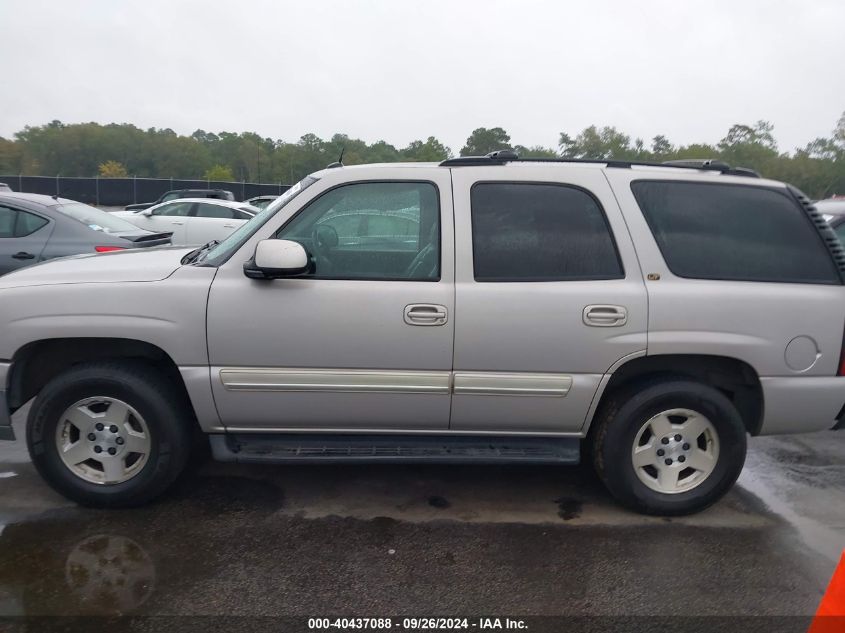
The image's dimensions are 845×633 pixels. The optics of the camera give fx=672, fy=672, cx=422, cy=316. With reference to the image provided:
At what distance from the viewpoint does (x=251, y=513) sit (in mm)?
3721

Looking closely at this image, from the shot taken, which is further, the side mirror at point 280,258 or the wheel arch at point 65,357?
the wheel arch at point 65,357

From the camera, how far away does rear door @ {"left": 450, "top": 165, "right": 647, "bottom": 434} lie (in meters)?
3.54

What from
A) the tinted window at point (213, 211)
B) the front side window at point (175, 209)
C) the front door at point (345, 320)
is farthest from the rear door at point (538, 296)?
the front side window at point (175, 209)

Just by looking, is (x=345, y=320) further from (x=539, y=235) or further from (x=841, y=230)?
(x=841, y=230)

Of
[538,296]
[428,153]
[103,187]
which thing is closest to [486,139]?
[428,153]

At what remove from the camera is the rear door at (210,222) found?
51.5 ft

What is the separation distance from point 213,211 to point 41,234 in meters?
9.68

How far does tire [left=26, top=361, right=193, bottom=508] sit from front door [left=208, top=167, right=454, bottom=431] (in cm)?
33

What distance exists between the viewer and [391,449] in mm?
3709

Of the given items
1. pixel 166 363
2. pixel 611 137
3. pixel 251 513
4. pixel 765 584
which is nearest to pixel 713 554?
pixel 765 584

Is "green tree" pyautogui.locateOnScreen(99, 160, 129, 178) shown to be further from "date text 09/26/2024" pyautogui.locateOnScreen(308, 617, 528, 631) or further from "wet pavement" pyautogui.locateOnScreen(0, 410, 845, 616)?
"date text 09/26/2024" pyautogui.locateOnScreen(308, 617, 528, 631)

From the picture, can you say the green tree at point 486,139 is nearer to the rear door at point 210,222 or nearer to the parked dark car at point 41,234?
the parked dark car at point 41,234

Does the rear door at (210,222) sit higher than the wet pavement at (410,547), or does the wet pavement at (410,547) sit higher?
the rear door at (210,222)

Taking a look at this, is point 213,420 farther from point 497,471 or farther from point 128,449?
point 497,471
